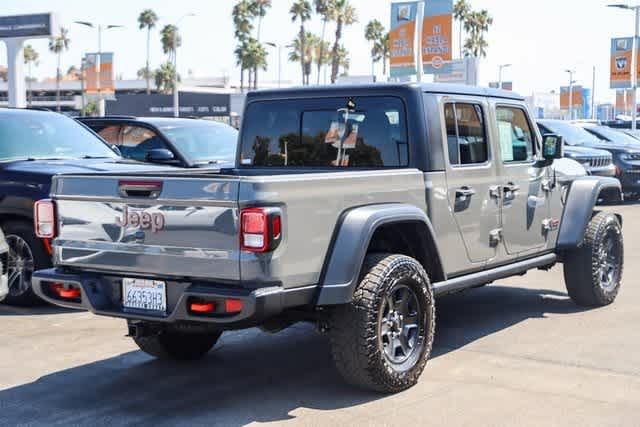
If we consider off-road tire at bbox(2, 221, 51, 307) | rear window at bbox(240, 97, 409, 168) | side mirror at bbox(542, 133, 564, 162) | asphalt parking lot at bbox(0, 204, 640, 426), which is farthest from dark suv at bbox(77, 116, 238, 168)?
side mirror at bbox(542, 133, 564, 162)

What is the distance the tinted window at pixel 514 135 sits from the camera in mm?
6905

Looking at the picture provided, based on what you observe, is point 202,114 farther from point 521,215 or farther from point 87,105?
point 521,215

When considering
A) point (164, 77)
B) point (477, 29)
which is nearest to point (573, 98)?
point (477, 29)

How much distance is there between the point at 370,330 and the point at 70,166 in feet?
14.3

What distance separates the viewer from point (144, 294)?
509 cm

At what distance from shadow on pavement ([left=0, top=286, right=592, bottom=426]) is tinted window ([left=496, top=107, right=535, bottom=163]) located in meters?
1.37

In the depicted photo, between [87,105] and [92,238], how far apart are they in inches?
4000

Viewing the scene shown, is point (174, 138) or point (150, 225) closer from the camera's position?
point (150, 225)

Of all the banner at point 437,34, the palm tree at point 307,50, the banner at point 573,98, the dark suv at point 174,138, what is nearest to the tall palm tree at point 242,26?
the palm tree at point 307,50

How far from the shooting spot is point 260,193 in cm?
464

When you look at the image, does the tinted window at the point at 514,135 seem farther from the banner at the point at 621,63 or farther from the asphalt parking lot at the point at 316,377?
the banner at the point at 621,63

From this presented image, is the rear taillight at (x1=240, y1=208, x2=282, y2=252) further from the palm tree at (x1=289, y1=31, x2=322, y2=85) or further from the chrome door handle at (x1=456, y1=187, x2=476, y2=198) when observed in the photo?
the palm tree at (x1=289, y1=31, x2=322, y2=85)

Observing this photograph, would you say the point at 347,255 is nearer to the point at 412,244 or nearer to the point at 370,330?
the point at 370,330

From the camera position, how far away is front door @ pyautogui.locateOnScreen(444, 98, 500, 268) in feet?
20.2
